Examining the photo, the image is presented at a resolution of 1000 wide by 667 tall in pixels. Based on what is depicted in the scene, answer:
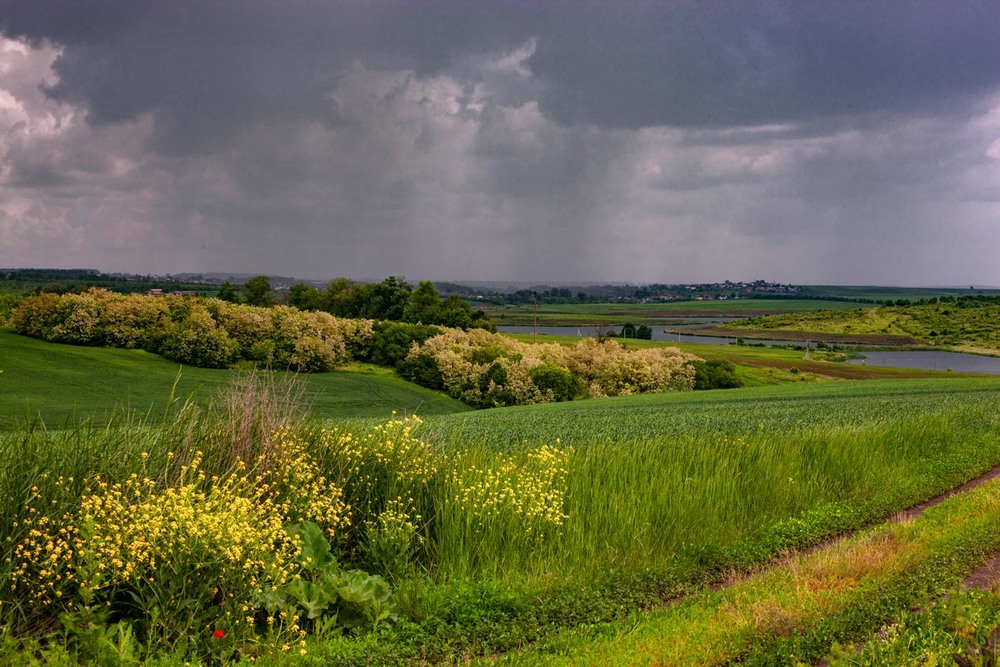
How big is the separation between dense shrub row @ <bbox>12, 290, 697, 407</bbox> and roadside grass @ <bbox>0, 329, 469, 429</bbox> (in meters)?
1.00

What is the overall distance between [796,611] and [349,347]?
34879mm

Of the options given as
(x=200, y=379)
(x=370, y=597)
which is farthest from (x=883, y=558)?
(x=200, y=379)

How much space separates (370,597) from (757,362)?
203ft

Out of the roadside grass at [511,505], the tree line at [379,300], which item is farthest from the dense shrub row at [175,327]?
the roadside grass at [511,505]

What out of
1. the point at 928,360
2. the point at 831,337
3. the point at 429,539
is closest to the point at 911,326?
the point at 831,337

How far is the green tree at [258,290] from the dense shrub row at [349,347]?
42.0ft

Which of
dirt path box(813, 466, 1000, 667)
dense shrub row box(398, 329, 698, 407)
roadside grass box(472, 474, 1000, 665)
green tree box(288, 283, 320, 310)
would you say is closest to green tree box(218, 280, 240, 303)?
green tree box(288, 283, 320, 310)

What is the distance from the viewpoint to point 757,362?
63812 millimetres

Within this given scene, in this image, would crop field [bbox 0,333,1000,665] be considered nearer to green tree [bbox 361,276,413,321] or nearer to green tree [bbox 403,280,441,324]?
green tree [bbox 403,280,441,324]

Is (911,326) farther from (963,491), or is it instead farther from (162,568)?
(162,568)

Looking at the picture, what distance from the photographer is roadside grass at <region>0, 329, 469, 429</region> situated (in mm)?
24375

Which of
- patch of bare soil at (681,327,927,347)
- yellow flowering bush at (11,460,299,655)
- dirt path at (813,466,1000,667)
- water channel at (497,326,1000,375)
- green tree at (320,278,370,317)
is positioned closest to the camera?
yellow flowering bush at (11,460,299,655)

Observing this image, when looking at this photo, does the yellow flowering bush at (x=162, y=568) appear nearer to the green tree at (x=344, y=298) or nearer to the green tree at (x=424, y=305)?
the green tree at (x=424, y=305)

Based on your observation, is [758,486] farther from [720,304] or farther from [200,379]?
[720,304]
